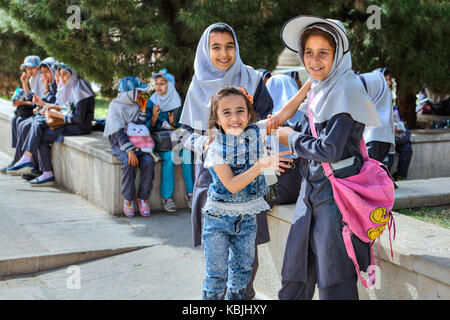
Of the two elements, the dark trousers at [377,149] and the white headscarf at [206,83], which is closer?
the white headscarf at [206,83]

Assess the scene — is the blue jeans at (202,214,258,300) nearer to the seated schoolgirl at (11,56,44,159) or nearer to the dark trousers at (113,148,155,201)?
the dark trousers at (113,148,155,201)

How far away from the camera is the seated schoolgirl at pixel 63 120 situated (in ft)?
24.9

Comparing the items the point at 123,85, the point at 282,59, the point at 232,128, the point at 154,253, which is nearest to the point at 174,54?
the point at 123,85

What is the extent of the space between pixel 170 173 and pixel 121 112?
2.83 ft

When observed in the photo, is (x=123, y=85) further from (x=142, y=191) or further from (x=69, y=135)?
(x=69, y=135)

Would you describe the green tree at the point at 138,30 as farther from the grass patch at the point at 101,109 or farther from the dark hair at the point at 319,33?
the grass patch at the point at 101,109

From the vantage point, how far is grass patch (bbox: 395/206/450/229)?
164 inches

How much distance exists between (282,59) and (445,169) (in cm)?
1592

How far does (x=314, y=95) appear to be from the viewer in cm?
302

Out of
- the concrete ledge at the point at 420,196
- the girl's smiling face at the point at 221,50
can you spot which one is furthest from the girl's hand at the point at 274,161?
the concrete ledge at the point at 420,196

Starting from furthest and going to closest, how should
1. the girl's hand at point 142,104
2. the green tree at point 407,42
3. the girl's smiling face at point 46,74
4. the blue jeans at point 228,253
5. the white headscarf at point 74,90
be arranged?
the girl's smiling face at point 46,74
the white headscarf at point 74,90
the green tree at point 407,42
the girl's hand at point 142,104
the blue jeans at point 228,253

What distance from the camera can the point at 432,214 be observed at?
171 inches

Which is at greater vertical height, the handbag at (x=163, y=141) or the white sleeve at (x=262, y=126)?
the white sleeve at (x=262, y=126)

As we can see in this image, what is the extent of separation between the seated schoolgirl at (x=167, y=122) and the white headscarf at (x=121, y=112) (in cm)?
24
